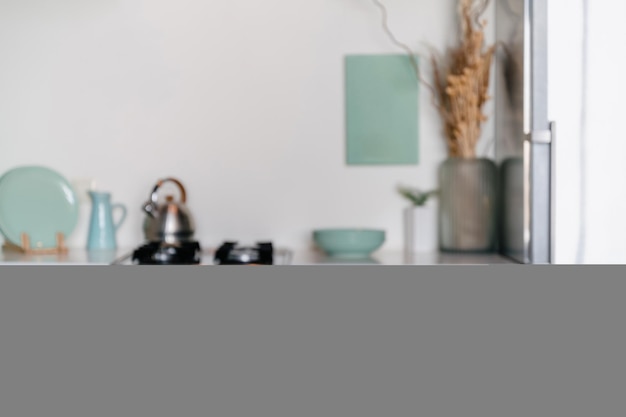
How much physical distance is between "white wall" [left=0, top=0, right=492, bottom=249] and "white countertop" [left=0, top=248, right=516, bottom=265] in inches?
6.9

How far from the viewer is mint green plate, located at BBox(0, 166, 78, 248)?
236 cm

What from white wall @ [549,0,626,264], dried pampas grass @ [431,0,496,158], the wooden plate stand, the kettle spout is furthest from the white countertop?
dried pampas grass @ [431,0,496,158]

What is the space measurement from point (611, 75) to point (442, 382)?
3.04 ft

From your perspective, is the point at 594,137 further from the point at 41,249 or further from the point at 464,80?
the point at 41,249

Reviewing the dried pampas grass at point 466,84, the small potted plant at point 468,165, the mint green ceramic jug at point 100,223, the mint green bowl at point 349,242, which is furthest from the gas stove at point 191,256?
the dried pampas grass at point 466,84

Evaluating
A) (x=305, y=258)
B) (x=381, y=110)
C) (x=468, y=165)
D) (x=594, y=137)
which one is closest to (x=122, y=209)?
(x=305, y=258)

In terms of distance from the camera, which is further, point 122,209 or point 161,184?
point 122,209

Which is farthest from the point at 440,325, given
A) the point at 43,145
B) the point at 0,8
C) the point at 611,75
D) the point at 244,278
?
the point at 0,8

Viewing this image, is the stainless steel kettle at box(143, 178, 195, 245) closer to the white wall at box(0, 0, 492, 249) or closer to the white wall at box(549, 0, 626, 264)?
the white wall at box(0, 0, 492, 249)

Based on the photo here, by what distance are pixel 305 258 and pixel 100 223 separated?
0.72 metres

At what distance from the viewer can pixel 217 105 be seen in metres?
2.49

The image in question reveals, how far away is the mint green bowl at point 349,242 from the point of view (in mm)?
2227

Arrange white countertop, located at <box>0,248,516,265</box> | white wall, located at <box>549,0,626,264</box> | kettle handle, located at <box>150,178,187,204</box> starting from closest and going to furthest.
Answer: white wall, located at <box>549,0,626,264</box> < white countertop, located at <box>0,248,516,265</box> < kettle handle, located at <box>150,178,187,204</box>

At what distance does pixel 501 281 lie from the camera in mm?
1751
